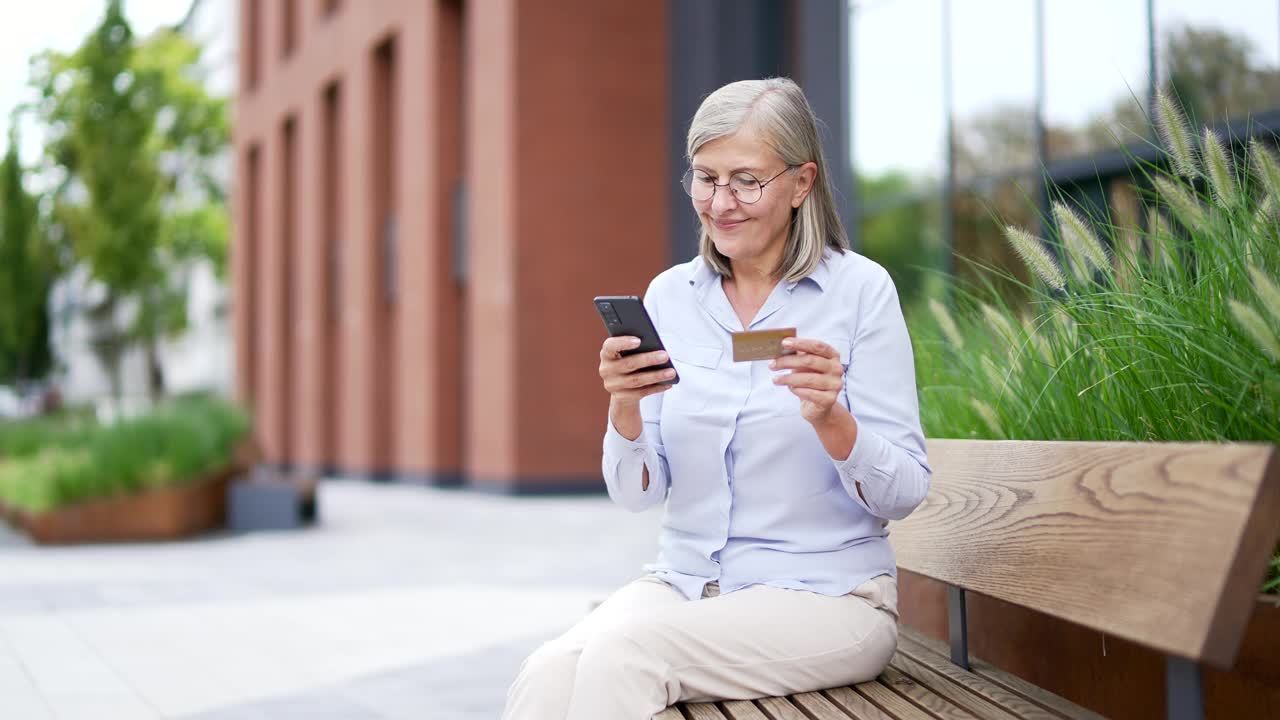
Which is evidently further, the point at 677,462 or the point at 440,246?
Answer: the point at 440,246

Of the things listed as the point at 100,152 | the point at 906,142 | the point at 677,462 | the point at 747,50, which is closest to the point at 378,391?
the point at 100,152

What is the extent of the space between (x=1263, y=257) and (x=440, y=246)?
16097 mm

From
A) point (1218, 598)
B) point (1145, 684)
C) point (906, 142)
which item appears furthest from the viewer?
point (906, 142)

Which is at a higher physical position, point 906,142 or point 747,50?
point 747,50

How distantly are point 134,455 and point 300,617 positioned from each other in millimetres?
5741

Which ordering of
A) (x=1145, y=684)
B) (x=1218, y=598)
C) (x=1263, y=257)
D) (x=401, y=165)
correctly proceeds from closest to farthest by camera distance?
1. (x=1218, y=598)
2. (x=1263, y=257)
3. (x=1145, y=684)
4. (x=401, y=165)

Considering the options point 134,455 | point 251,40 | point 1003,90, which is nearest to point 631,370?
point 134,455

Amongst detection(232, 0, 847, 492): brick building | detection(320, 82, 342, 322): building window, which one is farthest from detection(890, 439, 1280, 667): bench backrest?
detection(320, 82, 342, 322): building window

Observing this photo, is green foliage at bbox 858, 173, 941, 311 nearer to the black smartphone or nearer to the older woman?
the older woman

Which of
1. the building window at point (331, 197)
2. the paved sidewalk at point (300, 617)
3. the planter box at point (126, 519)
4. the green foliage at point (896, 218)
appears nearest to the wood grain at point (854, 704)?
the paved sidewalk at point (300, 617)

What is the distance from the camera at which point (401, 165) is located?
62.8ft

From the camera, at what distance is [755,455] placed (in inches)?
105

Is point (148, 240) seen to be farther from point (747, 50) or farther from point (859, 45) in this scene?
point (859, 45)

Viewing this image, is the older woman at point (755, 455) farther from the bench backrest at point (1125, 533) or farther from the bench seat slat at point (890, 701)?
the bench backrest at point (1125, 533)
